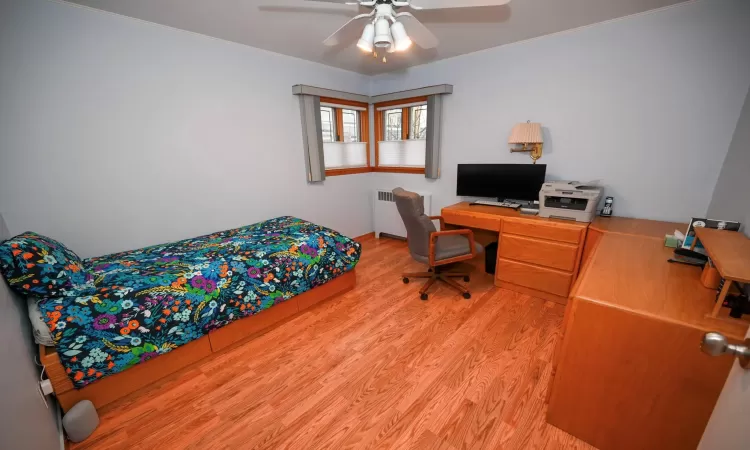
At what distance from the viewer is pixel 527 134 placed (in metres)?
2.65

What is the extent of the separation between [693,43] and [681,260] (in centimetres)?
176

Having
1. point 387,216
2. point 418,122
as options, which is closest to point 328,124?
point 418,122

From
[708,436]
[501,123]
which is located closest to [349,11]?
[501,123]

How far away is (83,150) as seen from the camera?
6.68 feet

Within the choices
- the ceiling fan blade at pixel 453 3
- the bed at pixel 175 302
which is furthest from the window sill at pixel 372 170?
the ceiling fan blade at pixel 453 3

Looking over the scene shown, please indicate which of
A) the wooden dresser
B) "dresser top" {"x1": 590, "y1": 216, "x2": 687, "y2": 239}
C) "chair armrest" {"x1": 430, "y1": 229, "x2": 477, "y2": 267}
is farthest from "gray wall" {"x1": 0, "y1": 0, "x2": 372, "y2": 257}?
"dresser top" {"x1": 590, "y1": 216, "x2": 687, "y2": 239}

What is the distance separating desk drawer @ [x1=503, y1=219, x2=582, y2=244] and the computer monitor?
17.9 inches

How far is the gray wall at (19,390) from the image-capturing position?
93 centimetres

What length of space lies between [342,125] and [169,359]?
317 centimetres

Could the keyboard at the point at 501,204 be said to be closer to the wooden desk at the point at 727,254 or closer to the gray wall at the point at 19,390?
the wooden desk at the point at 727,254

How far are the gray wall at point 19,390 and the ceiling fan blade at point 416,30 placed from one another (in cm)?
235

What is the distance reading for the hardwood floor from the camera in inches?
53.8

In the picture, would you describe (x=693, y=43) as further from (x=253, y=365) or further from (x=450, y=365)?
(x=253, y=365)

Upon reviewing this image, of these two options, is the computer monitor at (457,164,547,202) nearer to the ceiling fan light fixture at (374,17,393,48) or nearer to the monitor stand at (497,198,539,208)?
the monitor stand at (497,198,539,208)
